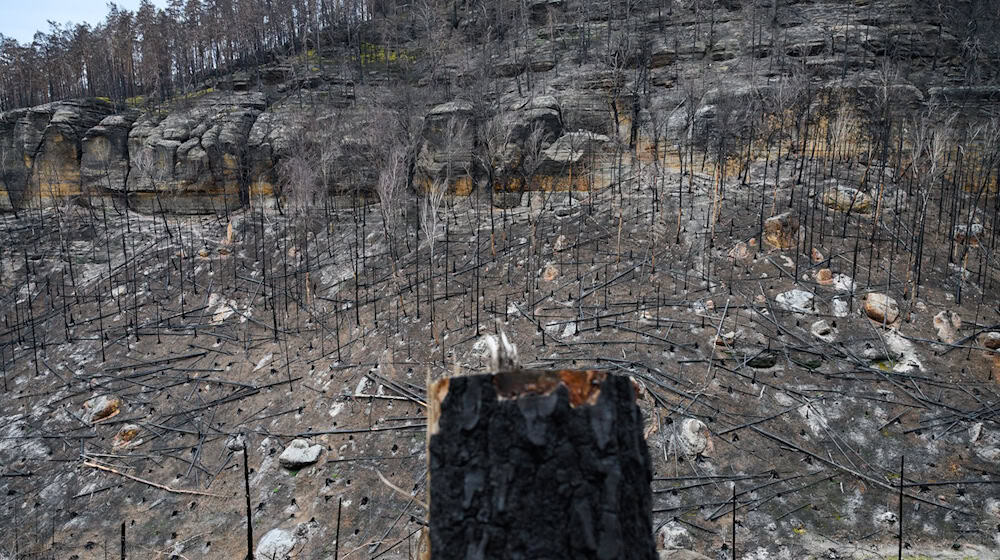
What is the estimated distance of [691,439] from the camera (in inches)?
360

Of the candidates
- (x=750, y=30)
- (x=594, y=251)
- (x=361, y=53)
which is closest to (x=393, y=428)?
(x=594, y=251)

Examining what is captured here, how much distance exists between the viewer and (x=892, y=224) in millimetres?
15484

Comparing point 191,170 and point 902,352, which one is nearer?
point 902,352

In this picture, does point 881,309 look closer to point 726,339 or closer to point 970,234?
point 726,339

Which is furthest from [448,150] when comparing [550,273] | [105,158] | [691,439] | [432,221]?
[105,158]

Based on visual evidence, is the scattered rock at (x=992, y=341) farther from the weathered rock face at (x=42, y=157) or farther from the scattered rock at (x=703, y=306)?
Answer: the weathered rock face at (x=42, y=157)

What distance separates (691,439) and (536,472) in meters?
7.91

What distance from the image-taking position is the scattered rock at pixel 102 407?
12781 mm

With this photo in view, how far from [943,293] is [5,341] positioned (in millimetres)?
25365

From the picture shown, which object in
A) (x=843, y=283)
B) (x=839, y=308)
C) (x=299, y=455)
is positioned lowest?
(x=299, y=455)

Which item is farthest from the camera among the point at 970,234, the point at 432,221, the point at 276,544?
the point at 432,221

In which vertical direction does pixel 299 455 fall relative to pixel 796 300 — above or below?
below

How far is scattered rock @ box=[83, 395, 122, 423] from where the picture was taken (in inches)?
503

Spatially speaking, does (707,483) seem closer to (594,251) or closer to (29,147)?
(594,251)
